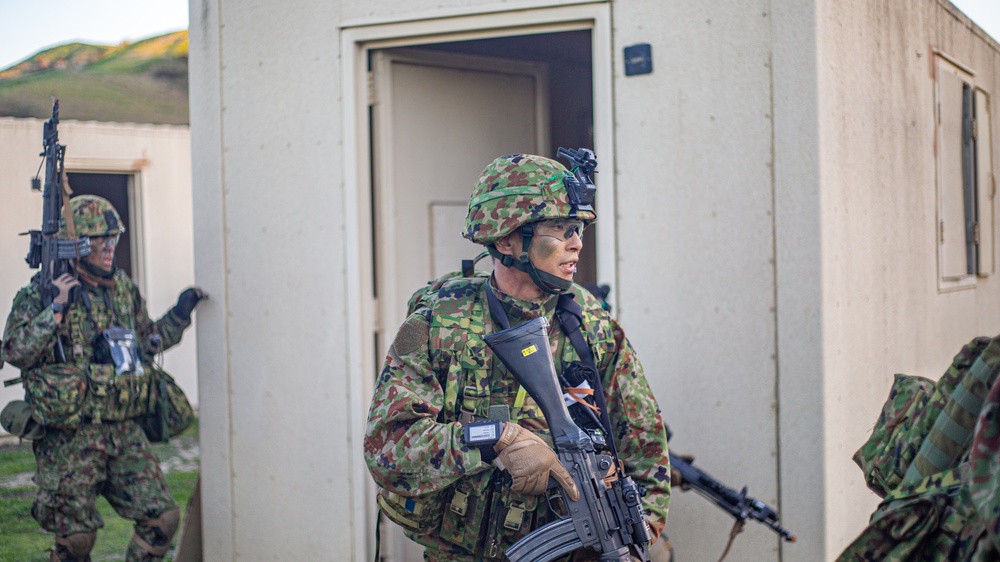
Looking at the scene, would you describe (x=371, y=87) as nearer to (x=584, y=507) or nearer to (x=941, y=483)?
(x=584, y=507)

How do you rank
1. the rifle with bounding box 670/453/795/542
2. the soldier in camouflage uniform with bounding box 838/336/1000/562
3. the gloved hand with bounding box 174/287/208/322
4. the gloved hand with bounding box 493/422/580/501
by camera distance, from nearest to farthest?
the soldier in camouflage uniform with bounding box 838/336/1000/562
the gloved hand with bounding box 493/422/580/501
the rifle with bounding box 670/453/795/542
the gloved hand with bounding box 174/287/208/322

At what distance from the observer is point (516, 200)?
286 cm

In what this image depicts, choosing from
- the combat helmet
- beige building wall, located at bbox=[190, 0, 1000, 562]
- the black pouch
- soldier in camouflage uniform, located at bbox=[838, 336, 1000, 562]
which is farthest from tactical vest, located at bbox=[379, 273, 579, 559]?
the black pouch

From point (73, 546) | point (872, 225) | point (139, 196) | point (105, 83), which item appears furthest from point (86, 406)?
point (105, 83)

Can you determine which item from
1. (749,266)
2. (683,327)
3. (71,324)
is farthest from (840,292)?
(71,324)

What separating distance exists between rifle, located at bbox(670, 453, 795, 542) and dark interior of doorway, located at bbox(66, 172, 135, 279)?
304 inches

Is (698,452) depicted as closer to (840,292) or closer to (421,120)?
(840,292)

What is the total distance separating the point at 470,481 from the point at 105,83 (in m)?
25.3

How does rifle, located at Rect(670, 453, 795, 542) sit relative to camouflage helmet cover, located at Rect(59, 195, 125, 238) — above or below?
below

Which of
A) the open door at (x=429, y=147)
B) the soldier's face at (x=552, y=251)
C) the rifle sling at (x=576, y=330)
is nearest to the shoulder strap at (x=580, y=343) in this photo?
the rifle sling at (x=576, y=330)

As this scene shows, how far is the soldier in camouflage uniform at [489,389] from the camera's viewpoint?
272 centimetres

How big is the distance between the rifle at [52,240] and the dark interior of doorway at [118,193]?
4690 mm

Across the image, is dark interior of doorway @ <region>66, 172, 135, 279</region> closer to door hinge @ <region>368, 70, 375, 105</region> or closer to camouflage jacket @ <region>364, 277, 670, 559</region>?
door hinge @ <region>368, 70, 375, 105</region>

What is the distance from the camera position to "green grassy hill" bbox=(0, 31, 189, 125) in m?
22.2
